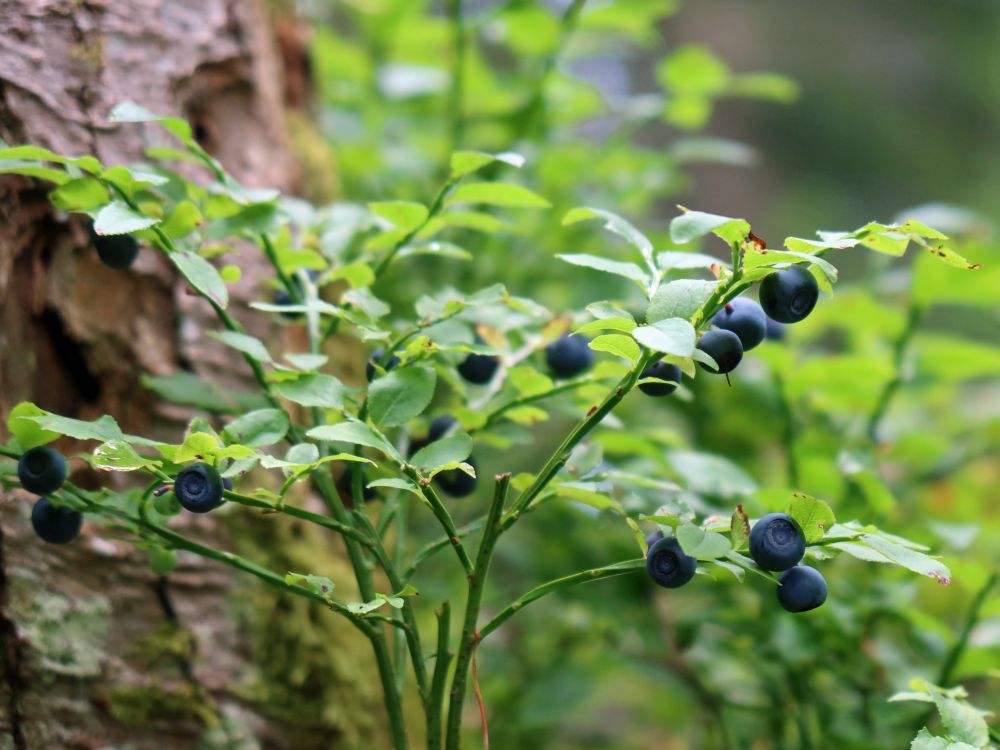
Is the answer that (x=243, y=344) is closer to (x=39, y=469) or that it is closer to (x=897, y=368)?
(x=39, y=469)

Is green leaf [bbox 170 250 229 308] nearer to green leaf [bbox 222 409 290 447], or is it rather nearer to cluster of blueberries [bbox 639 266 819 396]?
green leaf [bbox 222 409 290 447]

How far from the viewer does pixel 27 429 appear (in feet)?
2.15

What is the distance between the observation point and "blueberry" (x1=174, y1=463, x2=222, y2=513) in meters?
0.60

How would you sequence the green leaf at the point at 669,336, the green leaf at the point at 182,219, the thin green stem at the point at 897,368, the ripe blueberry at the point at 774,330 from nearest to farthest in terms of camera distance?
the green leaf at the point at 669,336, the green leaf at the point at 182,219, the ripe blueberry at the point at 774,330, the thin green stem at the point at 897,368

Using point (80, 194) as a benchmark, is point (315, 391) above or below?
below

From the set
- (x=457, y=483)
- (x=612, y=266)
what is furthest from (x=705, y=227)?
(x=457, y=483)

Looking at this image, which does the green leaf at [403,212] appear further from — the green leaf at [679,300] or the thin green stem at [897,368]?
the thin green stem at [897,368]

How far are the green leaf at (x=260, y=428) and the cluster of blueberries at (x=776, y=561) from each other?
0.91 feet

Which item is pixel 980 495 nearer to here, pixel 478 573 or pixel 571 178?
pixel 571 178

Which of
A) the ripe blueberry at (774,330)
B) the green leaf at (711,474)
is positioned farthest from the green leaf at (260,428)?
the ripe blueberry at (774,330)

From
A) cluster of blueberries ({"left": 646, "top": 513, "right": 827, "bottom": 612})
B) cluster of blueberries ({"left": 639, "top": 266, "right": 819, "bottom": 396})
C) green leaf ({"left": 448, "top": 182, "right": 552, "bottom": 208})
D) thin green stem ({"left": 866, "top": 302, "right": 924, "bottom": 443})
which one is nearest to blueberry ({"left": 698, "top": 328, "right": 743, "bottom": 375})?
cluster of blueberries ({"left": 639, "top": 266, "right": 819, "bottom": 396})

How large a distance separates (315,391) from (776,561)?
0.34 meters

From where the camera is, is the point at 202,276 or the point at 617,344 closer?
the point at 617,344

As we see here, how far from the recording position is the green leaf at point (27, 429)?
637mm
